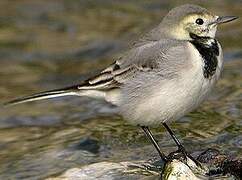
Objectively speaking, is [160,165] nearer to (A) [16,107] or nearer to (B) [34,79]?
(A) [16,107]

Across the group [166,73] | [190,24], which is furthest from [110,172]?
[190,24]

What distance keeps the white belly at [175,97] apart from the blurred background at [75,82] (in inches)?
30.5

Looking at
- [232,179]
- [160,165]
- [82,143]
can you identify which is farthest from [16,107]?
[232,179]

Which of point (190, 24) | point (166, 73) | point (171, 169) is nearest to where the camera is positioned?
point (171, 169)

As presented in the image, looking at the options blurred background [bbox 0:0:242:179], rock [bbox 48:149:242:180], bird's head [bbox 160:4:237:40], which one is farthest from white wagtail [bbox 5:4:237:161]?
blurred background [bbox 0:0:242:179]

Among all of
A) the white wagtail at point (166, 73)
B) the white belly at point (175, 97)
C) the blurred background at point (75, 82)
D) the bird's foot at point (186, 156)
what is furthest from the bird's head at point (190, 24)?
the blurred background at point (75, 82)

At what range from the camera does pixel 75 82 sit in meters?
12.3

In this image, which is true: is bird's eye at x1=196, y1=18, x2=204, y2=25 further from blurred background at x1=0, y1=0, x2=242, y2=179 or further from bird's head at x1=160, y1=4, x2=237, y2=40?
blurred background at x1=0, y1=0, x2=242, y2=179

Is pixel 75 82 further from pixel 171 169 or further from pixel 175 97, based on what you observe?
pixel 171 169

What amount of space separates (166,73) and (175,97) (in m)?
0.26

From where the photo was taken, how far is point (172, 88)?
7703mm

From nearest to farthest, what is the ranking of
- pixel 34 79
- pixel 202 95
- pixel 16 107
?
pixel 202 95 → pixel 16 107 → pixel 34 79

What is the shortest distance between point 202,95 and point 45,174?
1.76m

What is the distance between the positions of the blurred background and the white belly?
30.5 inches
